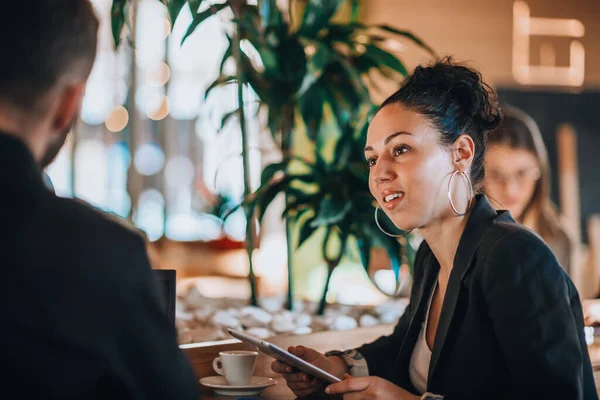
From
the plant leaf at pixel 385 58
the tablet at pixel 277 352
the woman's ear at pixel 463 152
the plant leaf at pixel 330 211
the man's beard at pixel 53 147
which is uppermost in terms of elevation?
the plant leaf at pixel 385 58

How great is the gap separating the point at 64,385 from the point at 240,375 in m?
0.66

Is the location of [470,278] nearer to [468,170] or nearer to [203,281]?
[468,170]

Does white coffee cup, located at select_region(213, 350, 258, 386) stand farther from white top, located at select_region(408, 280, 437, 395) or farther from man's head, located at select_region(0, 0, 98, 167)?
man's head, located at select_region(0, 0, 98, 167)

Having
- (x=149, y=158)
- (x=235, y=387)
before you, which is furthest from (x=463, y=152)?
(x=149, y=158)

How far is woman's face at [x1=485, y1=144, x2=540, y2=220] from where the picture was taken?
297 cm

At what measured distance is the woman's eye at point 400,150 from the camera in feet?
4.86

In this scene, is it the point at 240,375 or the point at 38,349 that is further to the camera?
the point at 240,375

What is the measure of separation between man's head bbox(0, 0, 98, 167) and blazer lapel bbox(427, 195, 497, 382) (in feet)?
2.65

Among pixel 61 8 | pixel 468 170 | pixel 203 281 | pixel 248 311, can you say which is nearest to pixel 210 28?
pixel 203 281

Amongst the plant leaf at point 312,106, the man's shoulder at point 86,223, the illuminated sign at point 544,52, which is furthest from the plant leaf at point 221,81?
the illuminated sign at point 544,52

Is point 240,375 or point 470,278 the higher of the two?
point 470,278

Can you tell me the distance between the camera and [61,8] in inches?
32.6

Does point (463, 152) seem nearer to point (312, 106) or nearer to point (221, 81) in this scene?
point (312, 106)

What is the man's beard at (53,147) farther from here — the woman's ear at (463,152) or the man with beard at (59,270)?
the woman's ear at (463,152)
